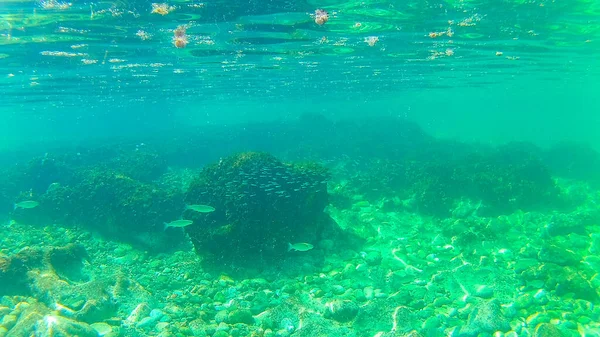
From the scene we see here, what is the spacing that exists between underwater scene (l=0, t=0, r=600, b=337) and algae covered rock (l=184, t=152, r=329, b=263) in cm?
5

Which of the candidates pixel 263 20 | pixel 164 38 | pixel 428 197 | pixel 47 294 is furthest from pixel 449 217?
pixel 164 38

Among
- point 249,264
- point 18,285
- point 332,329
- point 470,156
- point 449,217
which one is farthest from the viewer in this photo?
point 470,156

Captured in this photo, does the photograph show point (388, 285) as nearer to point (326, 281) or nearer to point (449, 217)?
point (326, 281)

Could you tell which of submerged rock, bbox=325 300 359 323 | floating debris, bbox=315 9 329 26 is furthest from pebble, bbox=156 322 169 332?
floating debris, bbox=315 9 329 26

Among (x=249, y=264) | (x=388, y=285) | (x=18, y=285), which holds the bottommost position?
(x=388, y=285)

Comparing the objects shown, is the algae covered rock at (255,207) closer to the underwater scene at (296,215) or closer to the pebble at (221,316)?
the underwater scene at (296,215)

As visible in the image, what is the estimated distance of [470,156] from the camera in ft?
65.5

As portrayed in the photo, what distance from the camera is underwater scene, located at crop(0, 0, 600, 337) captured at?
7.03m

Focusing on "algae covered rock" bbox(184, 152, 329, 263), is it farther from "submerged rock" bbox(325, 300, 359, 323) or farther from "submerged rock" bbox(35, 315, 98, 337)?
"submerged rock" bbox(35, 315, 98, 337)

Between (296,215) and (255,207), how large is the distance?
1.34 metres

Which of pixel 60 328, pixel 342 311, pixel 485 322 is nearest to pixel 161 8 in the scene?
pixel 60 328

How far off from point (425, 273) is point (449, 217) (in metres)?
5.16

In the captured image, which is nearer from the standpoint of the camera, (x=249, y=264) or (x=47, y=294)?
(x=47, y=294)

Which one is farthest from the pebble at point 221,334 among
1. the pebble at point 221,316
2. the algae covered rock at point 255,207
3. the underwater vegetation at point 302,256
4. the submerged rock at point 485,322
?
the submerged rock at point 485,322
